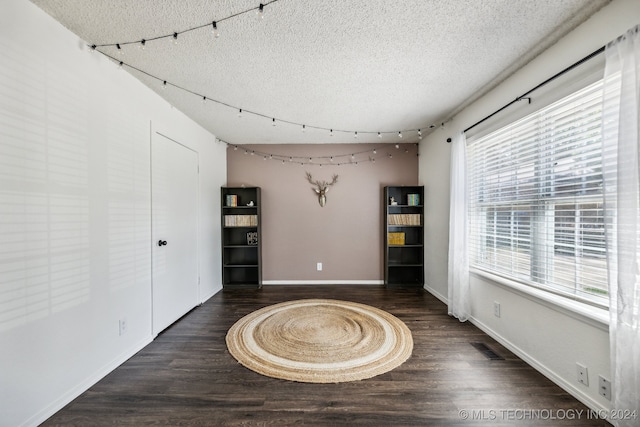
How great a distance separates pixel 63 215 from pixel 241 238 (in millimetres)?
2683

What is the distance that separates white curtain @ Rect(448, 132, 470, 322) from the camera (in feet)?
8.88

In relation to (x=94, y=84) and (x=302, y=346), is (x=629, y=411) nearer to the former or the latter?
(x=302, y=346)

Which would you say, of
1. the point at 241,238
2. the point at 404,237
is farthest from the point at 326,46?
the point at 241,238

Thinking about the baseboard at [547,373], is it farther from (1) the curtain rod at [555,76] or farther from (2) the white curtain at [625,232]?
(1) the curtain rod at [555,76]

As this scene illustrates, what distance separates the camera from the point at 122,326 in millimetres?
2039

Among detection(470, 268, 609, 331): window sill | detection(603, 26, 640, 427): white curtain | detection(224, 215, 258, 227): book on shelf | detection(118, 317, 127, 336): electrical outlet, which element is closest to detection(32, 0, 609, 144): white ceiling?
detection(603, 26, 640, 427): white curtain

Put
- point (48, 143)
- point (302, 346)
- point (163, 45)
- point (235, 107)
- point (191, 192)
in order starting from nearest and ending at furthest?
1. point (48, 143)
2. point (163, 45)
3. point (302, 346)
4. point (235, 107)
5. point (191, 192)

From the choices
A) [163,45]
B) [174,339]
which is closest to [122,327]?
[174,339]

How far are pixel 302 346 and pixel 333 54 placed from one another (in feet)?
8.26

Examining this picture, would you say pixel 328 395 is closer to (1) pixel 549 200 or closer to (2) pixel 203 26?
(1) pixel 549 200

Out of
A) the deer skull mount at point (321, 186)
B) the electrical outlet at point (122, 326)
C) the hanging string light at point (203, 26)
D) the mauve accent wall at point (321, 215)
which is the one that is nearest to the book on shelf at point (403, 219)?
the mauve accent wall at point (321, 215)

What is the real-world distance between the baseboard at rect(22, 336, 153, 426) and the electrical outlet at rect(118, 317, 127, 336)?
0.18 meters

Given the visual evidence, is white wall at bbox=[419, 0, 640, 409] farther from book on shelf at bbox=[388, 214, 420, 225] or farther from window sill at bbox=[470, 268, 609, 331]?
book on shelf at bbox=[388, 214, 420, 225]

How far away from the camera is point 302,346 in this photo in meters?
2.26
